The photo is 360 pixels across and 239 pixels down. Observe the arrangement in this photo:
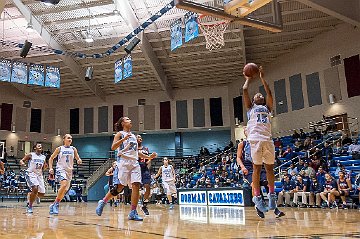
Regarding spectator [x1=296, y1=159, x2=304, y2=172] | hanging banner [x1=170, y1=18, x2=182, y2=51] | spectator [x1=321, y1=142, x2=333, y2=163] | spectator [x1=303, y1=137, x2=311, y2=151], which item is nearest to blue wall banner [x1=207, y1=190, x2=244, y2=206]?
spectator [x1=296, y1=159, x2=304, y2=172]

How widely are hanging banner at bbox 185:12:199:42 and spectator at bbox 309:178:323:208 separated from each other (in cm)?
621

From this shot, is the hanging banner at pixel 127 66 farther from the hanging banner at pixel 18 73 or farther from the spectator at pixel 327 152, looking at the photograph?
the spectator at pixel 327 152

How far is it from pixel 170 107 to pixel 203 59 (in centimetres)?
666

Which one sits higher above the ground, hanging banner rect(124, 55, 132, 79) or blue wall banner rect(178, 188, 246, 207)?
hanging banner rect(124, 55, 132, 79)

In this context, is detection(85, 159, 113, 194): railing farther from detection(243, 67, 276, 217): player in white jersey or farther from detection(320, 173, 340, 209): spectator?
detection(243, 67, 276, 217): player in white jersey

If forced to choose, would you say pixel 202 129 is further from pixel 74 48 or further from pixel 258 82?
pixel 74 48

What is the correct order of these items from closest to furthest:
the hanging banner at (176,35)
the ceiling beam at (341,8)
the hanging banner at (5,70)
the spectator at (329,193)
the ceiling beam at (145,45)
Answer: the spectator at (329,193) → the ceiling beam at (341,8) → the hanging banner at (176,35) → the ceiling beam at (145,45) → the hanging banner at (5,70)

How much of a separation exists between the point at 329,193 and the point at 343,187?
0.39 m

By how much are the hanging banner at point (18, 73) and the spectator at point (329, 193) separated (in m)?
14.4

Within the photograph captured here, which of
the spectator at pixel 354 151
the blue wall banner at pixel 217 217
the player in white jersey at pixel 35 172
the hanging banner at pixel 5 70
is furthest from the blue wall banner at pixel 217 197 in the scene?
the hanging banner at pixel 5 70

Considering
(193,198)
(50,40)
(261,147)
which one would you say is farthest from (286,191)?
(50,40)

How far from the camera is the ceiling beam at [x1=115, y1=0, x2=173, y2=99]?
16984 mm

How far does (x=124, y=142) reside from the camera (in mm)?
5848

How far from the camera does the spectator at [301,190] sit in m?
11.2
